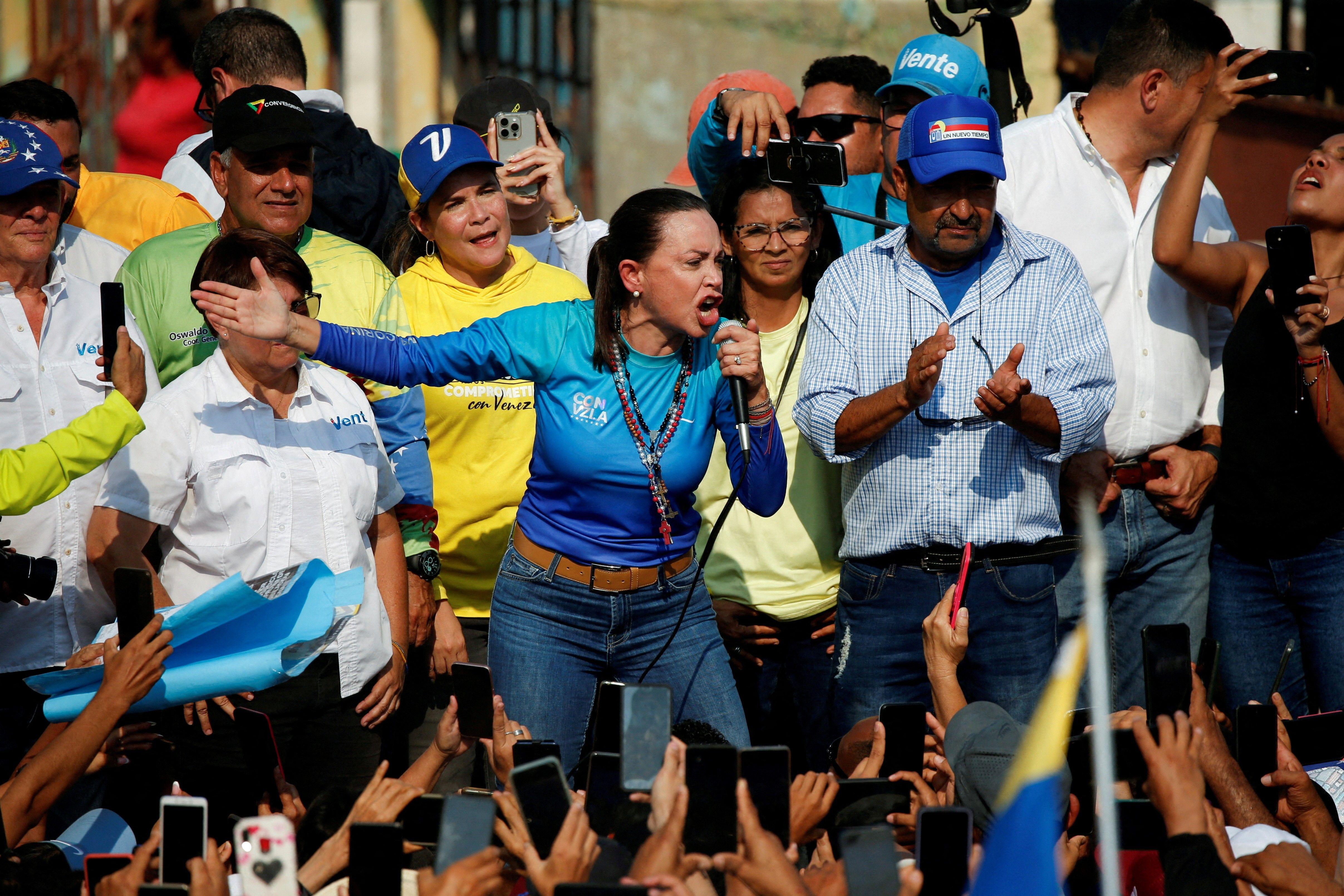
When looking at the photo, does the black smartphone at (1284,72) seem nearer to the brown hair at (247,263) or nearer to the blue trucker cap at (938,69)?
the blue trucker cap at (938,69)

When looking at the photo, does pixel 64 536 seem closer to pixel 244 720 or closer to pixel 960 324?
pixel 244 720

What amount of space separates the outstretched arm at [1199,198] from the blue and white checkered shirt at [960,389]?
341mm

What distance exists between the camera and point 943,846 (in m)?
2.49

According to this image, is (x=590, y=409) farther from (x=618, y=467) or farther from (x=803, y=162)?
(x=803, y=162)

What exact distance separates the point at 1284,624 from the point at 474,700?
2.40m

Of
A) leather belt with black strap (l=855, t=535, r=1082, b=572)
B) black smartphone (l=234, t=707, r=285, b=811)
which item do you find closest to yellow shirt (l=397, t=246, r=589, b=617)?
black smartphone (l=234, t=707, r=285, b=811)

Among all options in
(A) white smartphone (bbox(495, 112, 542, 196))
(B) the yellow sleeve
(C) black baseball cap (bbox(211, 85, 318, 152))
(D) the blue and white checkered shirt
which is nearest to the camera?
(B) the yellow sleeve

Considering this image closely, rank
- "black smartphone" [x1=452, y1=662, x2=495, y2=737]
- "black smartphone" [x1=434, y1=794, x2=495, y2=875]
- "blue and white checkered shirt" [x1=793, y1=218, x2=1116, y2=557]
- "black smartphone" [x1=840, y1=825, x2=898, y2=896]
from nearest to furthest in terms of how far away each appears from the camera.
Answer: "black smartphone" [x1=840, y1=825, x2=898, y2=896], "black smartphone" [x1=434, y1=794, x2=495, y2=875], "black smartphone" [x1=452, y1=662, x2=495, y2=737], "blue and white checkered shirt" [x1=793, y1=218, x2=1116, y2=557]

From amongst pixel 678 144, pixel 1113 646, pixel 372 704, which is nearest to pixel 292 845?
pixel 372 704

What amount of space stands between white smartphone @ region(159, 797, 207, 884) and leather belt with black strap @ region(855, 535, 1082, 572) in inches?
75.1

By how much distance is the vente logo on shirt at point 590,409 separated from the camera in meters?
3.66

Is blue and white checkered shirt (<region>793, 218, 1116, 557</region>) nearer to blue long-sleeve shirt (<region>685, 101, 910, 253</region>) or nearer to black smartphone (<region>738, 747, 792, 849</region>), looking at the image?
blue long-sleeve shirt (<region>685, 101, 910, 253</region>)

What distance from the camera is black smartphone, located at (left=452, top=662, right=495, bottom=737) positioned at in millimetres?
3160

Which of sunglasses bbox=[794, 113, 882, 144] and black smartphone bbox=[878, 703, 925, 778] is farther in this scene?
sunglasses bbox=[794, 113, 882, 144]
